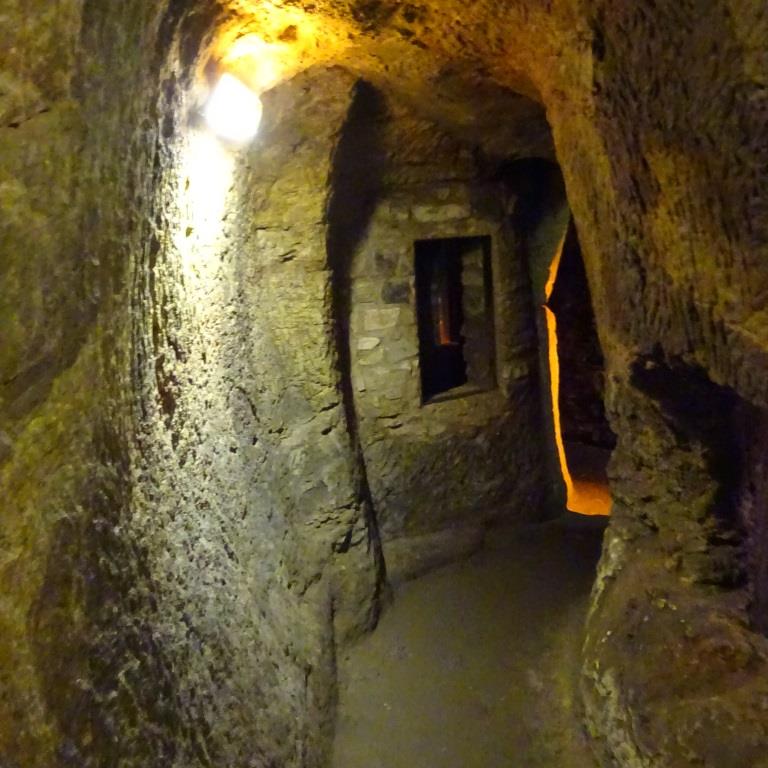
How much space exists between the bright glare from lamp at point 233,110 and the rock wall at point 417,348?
608mm

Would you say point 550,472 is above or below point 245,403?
below

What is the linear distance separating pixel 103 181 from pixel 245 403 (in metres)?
1.34

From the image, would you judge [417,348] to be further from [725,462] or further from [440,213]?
[725,462]

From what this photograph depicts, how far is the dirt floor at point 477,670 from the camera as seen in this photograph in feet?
8.34

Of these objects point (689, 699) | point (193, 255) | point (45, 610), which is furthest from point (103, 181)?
point (689, 699)

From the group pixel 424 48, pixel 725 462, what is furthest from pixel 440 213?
pixel 725 462

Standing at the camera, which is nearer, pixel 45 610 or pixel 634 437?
pixel 45 610

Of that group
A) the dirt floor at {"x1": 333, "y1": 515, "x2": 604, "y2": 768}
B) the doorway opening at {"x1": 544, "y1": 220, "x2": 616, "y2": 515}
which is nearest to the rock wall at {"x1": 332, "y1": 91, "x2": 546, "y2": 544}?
the dirt floor at {"x1": 333, "y1": 515, "x2": 604, "y2": 768}

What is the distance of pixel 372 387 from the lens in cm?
356

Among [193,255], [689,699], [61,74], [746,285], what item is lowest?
[689,699]

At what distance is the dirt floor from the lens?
2.54m

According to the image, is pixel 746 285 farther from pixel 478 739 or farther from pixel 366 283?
pixel 366 283

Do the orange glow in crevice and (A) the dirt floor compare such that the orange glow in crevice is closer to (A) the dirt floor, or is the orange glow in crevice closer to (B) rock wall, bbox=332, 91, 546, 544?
(B) rock wall, bbox=332, 91, 546, 544

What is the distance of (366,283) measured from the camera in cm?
352
